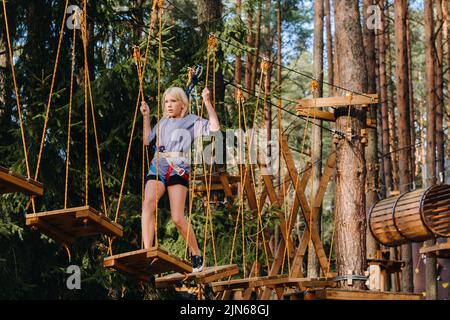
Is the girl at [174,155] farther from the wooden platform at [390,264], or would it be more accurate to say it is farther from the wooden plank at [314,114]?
the wooden platform at [390,264]

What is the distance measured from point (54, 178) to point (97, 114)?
1051 millimetres

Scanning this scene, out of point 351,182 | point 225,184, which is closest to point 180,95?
point 351,182

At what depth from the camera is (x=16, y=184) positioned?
6.84m

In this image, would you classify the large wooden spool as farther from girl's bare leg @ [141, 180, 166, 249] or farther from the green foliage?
girl's bare leg @ [141, 180, 166, 249]

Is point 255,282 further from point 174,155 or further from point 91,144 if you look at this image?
point 91,144

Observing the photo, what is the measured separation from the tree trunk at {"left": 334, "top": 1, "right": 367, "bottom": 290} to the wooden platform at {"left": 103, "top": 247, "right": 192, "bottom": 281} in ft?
13.9

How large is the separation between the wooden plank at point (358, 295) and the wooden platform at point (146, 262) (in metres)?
2.10

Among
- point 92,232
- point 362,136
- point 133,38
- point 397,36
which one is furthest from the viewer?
point 397,36

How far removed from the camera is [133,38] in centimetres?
1394

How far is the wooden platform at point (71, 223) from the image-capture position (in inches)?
289

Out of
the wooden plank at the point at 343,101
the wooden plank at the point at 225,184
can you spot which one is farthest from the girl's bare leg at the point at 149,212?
the wooden plank at the point at 225,184

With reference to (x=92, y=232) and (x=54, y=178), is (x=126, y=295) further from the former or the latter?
(x=92, y=232)

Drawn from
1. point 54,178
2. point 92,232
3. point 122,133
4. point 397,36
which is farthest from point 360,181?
point 397,36

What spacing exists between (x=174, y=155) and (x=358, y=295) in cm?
259
